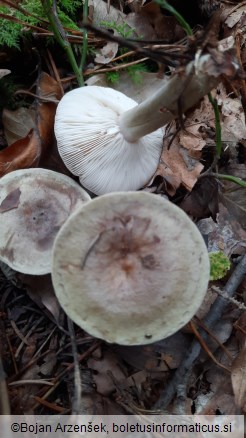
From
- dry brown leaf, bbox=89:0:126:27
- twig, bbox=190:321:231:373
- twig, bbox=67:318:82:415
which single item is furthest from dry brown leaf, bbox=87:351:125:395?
dry brown leaf, bbox=89:0:126:27

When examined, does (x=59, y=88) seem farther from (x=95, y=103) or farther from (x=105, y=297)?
(x=105, y=297)

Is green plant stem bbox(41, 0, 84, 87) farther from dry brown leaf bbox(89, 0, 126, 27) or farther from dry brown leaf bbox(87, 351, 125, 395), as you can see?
dry brown leaf bbox(87, 351, 125, 395)

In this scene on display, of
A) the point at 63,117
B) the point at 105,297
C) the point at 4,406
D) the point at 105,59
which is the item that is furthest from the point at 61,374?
the point at 105,59

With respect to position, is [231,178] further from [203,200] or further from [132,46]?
[132,46]

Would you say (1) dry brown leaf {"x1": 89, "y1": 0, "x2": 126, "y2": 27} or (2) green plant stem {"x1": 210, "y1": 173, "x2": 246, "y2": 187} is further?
(1) dry brown leaf {"x1": 89, "y1": 0, "x2": 126, "y2": 27}

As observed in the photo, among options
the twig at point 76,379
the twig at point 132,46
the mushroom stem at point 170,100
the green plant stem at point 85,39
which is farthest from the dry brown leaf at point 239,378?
the green plant stem at point 85,39

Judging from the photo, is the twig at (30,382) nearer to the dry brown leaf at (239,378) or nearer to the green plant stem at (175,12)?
the dry brown leaf at (239,378)

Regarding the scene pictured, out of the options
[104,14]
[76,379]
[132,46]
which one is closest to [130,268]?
[76,379]
